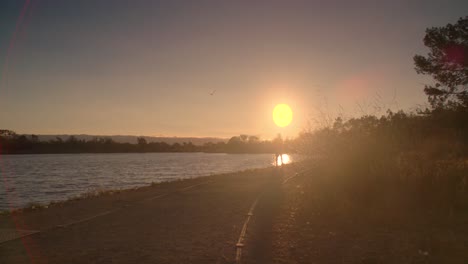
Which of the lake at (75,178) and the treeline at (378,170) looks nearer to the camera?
the treeline at (378,170)

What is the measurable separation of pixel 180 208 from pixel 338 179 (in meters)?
5.22

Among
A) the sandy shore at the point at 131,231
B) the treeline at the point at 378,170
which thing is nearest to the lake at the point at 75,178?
the sandy shore at the point at 131,231

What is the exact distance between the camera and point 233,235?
10.5 m

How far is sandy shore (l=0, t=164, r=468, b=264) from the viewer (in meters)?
8.39

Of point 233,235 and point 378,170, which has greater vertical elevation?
point 378,170

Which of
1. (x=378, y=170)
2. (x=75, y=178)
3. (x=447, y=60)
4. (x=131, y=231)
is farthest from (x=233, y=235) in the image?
(x=75, y=178)

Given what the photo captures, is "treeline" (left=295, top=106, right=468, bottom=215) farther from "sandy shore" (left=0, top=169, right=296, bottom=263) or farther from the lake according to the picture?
the lake

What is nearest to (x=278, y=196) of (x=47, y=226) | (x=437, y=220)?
(x=437, y=220)

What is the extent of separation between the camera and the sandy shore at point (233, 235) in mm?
8391

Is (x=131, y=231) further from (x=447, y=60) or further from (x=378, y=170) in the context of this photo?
(x=447, y=60)

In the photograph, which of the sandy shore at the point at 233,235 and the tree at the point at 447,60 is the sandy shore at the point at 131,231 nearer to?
the sandy shore at the point at 233,235

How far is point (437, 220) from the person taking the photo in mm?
11008

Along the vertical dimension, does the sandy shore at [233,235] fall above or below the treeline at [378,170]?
below

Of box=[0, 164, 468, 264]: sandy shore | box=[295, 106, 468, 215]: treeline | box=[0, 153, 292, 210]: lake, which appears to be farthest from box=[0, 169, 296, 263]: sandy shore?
box=[0, 153, 292, 210]: lake
